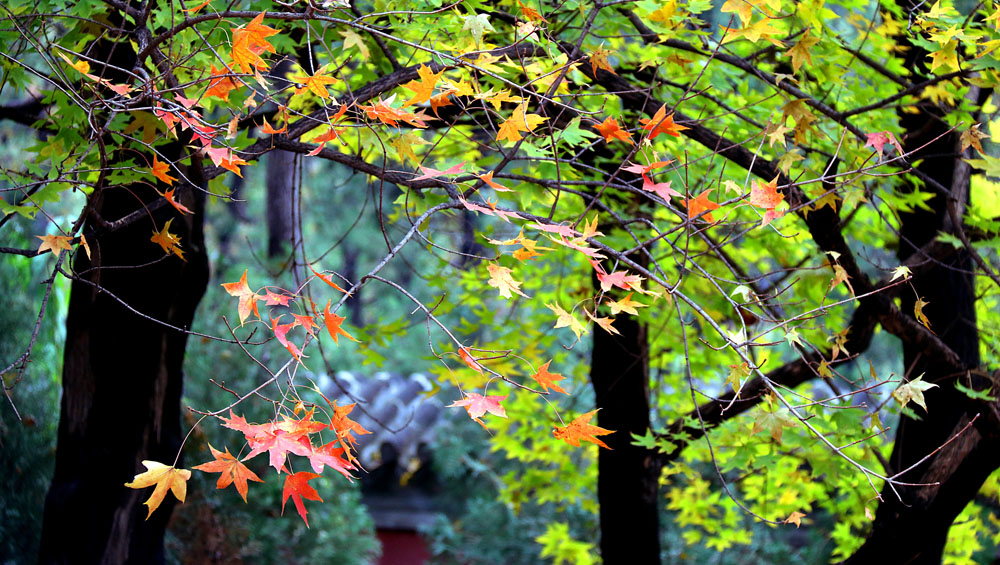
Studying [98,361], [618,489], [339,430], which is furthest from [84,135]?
[618,489]

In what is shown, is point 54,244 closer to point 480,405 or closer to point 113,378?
point 480,405

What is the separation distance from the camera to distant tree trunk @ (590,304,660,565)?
3.87 m

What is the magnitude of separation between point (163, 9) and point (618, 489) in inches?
115

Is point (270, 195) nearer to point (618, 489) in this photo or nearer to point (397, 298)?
point (397, 298)

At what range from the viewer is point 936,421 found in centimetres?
359

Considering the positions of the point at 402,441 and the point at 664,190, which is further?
the point at 402,441

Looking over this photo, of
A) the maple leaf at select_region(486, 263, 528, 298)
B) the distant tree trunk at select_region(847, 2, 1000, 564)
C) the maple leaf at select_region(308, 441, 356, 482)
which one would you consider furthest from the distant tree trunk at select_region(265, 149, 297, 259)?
the maple leaf at select_region(308, 441, 356, 482)

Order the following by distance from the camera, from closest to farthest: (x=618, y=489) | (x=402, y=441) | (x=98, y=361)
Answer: (x=98, y=361) → (x=618, y=489) → (x=402, y=441)

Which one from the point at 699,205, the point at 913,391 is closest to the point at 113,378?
the point at 699,205

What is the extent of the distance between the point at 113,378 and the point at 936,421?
11.9 ft

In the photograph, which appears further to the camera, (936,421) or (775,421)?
(936,421)

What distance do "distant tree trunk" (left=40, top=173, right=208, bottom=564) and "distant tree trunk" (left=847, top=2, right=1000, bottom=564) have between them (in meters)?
2.90

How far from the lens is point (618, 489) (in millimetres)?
3922

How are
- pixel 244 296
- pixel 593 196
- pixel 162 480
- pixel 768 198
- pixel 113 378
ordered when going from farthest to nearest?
1. pixel 113 378
2. pixel 593 196
3. pixel 768 198
4. pixel 244 296
5. pixel 162 480
